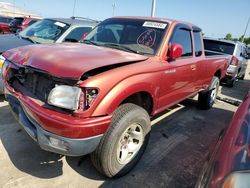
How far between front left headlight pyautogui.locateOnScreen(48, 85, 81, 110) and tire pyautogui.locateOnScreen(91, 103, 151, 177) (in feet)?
1.58

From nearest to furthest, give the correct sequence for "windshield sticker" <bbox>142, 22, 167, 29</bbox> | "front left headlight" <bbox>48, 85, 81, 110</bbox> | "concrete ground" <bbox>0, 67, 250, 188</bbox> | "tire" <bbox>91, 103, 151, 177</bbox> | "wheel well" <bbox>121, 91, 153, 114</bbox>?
1. "front left headlight" <bbox>48, 85, 81, 110</bbox>
2. "tire" <bbox>91, 103, 151, 177</bbox>
3. "concrete ground" <bbox>0, 67, 250, 188</bbox>
4. "wheel well" <bbox>121, 91, 153, 114</bbox>
5. "windshield sticker" <bbox>142, 22, 167, 29</bbox>

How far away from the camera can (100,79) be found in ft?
7.52

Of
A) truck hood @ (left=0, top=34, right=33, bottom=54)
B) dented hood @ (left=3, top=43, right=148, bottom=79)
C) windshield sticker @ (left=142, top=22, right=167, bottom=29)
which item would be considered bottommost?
truck hood @ (left=0, top=34, right=33, bottom=54)

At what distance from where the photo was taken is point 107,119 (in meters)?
2.37

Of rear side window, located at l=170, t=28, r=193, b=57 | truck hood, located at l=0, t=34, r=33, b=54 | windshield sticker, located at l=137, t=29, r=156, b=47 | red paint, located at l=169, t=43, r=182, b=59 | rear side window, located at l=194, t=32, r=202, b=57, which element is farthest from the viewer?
truck hood, located at l=0, t=34, r=33, b=54

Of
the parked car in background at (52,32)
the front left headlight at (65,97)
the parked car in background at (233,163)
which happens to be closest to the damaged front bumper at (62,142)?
the front left headlight at (65,97)

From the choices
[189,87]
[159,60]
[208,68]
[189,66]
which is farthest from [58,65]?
[208,68]

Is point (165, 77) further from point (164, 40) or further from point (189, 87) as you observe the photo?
point (189, 87)

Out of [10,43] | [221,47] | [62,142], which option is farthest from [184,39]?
[221,47]

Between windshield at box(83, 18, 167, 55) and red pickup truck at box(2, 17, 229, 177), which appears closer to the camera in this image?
red pickup truck at box(2, 17, 229, 177)

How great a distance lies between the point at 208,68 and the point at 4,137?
3977 millimetres

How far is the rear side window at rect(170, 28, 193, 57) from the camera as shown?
146 inches

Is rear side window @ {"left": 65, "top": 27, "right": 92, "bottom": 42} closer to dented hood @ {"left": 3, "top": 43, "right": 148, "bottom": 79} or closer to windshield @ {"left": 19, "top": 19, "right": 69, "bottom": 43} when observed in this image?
windshield @ {"left": 19, "top": 19, "right": 69, "bottom": 43}

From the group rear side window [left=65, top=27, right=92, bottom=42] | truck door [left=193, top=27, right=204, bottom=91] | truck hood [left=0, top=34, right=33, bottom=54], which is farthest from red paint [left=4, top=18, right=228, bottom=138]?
rear side window [left=65, top=27, right=92, bottom=42]
